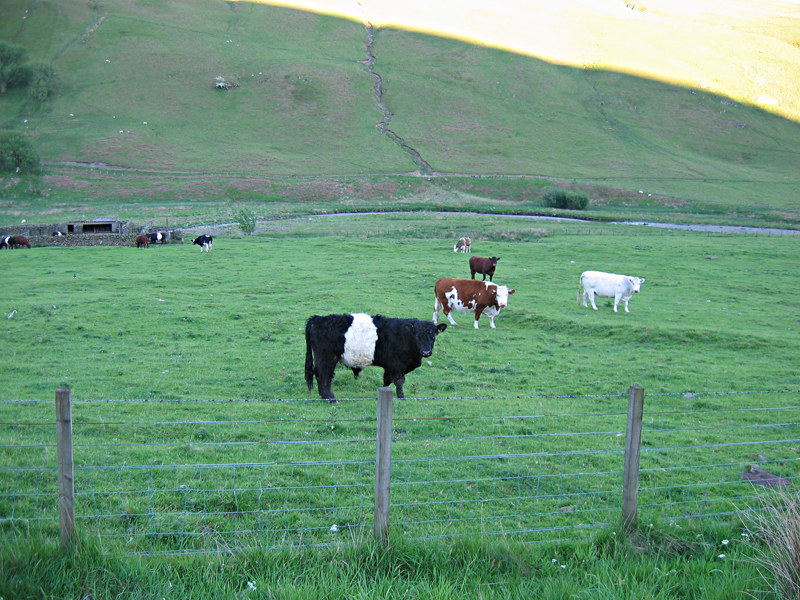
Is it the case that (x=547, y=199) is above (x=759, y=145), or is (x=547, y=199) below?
below

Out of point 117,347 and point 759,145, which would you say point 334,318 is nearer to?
point 117,347

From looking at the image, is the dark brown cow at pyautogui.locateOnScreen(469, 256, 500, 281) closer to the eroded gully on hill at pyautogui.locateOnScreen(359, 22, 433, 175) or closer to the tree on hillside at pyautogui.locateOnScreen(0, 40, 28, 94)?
the eroded gully on hill at pyautogui.locateOnScreen(359, 22, 433, 175)

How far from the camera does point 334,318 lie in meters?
13.6

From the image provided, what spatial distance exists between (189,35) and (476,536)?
167 meters

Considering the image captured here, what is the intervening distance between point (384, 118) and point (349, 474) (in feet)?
414

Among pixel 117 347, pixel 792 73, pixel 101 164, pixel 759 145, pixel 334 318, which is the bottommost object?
pixel 117 347

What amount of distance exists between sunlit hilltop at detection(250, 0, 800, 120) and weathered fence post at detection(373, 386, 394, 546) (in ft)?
536

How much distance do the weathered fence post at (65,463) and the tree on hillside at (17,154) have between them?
101m

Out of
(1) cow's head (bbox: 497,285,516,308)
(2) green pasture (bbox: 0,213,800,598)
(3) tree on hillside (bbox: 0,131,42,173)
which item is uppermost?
(3) tree on hillside (bbox: 0,131,42,173)

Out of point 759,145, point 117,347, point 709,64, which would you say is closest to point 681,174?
point 759,145

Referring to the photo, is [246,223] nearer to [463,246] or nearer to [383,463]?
[463,246]

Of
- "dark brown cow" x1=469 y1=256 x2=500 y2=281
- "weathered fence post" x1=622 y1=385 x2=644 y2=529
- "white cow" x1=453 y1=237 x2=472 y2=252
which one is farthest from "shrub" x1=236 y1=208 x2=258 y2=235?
"weathered fence post" x1=622 y1=385 x2=644 y2=529

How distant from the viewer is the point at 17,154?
90.1 meters

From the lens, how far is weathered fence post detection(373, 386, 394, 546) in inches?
234
